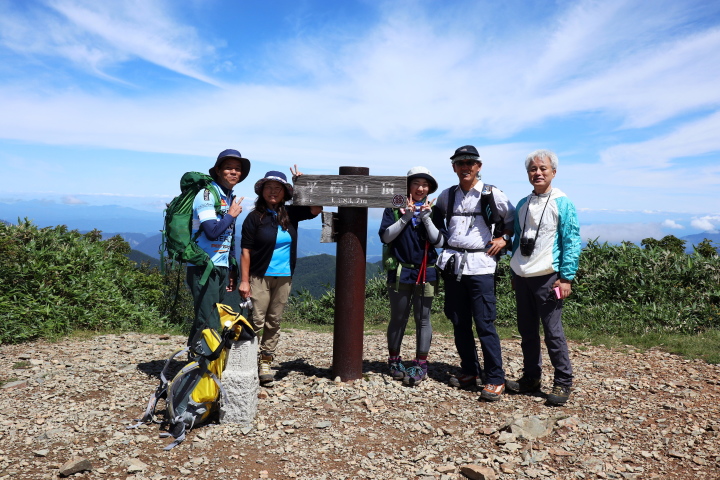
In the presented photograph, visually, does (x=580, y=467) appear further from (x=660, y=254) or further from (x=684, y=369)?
(x=660, y=254)

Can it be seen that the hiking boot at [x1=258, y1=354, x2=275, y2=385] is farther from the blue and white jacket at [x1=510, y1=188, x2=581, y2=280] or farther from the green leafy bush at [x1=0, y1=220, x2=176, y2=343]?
the green leafy bush at [x1=0, y1=220, x2=176, y2=343]

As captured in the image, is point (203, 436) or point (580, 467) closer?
point (580, 467)

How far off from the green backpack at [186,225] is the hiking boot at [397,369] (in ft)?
7.87

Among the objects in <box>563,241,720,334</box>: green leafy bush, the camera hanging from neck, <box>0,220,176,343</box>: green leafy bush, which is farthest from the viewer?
<box>563,241,720,334</box>: green leafy bush

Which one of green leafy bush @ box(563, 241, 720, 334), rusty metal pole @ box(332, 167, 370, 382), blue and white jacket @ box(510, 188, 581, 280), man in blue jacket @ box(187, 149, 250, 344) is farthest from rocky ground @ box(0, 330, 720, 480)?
green leafy bush @ box(563, 241, 720, 334)

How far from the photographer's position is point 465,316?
18.5 ft

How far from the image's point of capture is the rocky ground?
407cm

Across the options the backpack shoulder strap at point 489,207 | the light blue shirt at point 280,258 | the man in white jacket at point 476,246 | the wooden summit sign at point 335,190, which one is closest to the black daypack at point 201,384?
the light blue shirt at point 280,258

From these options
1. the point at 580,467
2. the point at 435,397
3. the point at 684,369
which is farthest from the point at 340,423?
the point at 684,369

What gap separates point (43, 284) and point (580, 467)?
8592 millimetres

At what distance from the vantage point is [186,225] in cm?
520

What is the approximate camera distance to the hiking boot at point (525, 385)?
5.70 m

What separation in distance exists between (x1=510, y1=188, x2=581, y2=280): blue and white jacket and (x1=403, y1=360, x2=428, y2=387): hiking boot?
1607mm

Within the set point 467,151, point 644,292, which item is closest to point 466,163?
point 467,151
